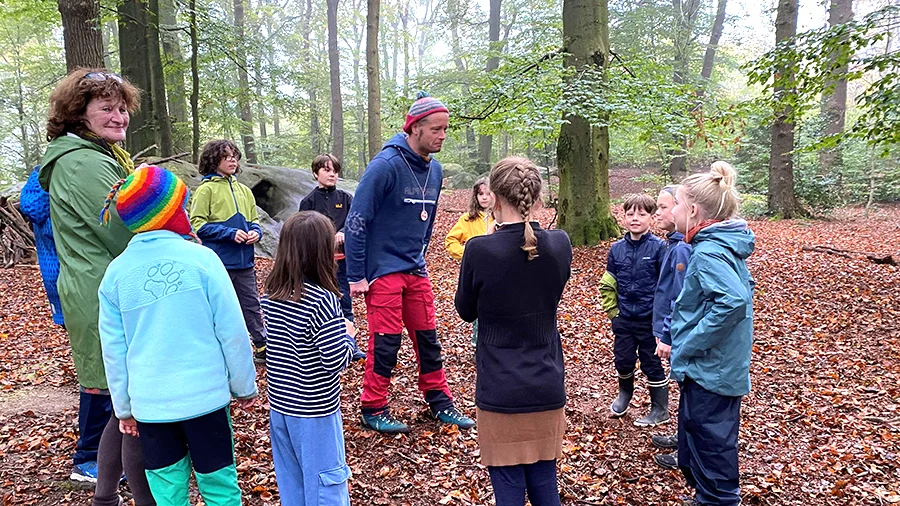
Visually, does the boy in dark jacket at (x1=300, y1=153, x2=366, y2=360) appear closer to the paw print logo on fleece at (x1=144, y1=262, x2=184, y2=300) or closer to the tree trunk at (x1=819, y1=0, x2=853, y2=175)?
the paw print logo on fleece at (x1=144, y1=262, x2=184, y2=300)

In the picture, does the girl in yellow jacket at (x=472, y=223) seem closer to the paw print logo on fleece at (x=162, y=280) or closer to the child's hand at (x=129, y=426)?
the paw print logo on fleece at (x=162, y=280)

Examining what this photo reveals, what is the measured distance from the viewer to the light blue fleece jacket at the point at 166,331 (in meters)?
2.13

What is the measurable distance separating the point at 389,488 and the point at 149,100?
981 cm

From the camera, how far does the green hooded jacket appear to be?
8.24 feet

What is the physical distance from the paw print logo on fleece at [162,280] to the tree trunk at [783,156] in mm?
12602

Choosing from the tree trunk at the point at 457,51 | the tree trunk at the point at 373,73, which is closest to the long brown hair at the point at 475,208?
the tree trunk at the point at 373,73

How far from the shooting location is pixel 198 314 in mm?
2186

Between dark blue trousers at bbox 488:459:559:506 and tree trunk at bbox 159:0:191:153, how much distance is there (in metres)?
11.8

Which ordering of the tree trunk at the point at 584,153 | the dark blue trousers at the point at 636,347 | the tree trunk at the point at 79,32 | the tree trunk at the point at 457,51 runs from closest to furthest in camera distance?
the dark blue trousers at the point at 636,347, the tree trunk at the point at 79,32, the tree trunk at the point at 584,153, the tree trunk at the point at 457,51

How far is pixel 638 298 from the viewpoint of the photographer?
12.6 ft

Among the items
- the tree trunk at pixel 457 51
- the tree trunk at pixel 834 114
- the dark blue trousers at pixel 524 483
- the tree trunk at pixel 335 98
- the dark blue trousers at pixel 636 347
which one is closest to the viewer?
the dark blue trousers at pixel 524 483

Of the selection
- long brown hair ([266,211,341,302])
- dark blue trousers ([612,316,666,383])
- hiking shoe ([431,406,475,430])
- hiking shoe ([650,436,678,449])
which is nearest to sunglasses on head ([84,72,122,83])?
long brown hair ([266,211,341,302])

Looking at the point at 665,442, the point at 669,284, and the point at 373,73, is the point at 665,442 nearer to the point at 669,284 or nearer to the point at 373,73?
the point at 669,284

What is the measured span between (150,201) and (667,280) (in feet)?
9.55
